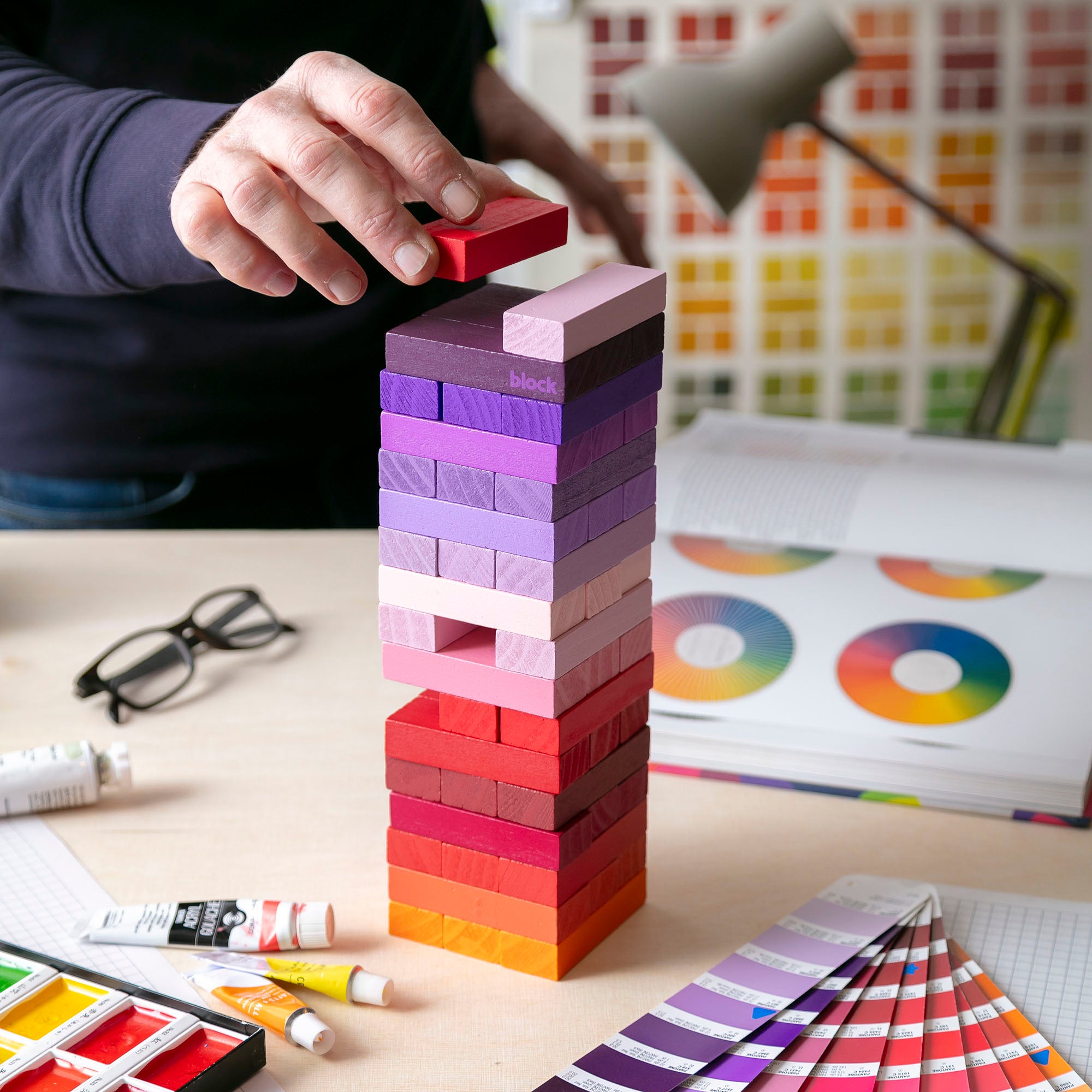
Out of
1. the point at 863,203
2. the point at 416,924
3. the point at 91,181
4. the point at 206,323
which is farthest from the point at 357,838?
the point at 863,203

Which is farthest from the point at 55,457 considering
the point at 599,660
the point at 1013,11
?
the point at 1013,11

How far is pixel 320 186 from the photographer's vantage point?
1.98 ft

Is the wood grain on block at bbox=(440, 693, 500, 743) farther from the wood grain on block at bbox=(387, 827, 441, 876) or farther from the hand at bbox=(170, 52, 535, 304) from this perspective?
the hand at bbox=(170, 52, 535, 304)

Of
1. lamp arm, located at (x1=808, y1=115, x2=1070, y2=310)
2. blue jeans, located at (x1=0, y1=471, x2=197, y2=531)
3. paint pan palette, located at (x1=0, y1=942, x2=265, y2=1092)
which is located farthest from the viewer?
lamp arm, located at (x1=808, y1=115, x2=1070, y2=310)

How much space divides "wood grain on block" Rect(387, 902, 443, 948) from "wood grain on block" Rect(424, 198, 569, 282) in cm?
33

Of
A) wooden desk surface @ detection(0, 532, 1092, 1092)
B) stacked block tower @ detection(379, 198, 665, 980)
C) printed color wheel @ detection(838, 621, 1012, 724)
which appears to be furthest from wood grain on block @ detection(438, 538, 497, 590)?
printed color wheel @ detection(838, 621, 1012, 724)

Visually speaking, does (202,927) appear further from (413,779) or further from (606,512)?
(606,512)

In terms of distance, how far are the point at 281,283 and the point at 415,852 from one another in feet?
0.97

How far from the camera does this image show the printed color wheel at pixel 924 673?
843mm

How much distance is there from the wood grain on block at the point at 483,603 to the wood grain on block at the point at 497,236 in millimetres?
144

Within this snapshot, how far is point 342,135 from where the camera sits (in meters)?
0.67

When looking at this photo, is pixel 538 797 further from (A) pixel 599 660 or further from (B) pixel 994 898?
(B) pixel 994 898

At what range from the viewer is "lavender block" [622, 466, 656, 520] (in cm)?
65

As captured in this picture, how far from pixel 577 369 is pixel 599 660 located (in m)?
0.15
